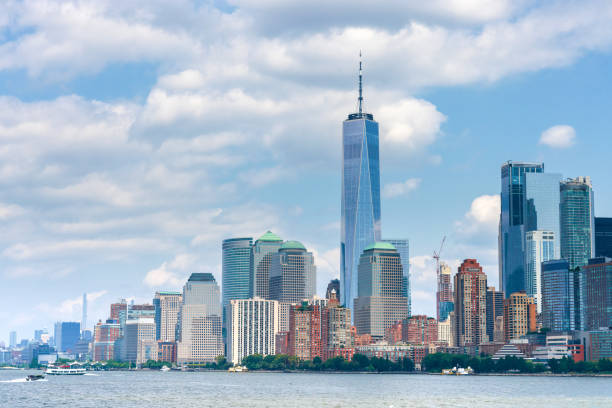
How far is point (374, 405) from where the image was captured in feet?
620

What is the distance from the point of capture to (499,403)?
198 meters

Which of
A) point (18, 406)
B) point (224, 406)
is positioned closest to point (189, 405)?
point (224, 406)

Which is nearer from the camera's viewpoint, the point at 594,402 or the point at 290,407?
the point at 290,407

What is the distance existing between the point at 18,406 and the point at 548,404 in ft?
333

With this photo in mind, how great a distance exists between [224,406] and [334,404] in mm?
21044

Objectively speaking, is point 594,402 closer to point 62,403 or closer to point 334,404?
point 334,404

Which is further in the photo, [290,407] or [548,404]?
[548,404]

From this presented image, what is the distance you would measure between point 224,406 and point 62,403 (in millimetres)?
34513

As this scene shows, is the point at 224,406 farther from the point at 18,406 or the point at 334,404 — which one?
the point at 18,406

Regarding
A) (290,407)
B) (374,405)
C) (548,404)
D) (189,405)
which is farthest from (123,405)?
(548,404)

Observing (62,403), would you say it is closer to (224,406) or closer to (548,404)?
(224,406)

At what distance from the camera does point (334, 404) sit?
626 feet

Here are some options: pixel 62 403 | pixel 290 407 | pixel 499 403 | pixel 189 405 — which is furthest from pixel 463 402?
pixel 62 403

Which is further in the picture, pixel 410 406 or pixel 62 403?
pixel 62 403
